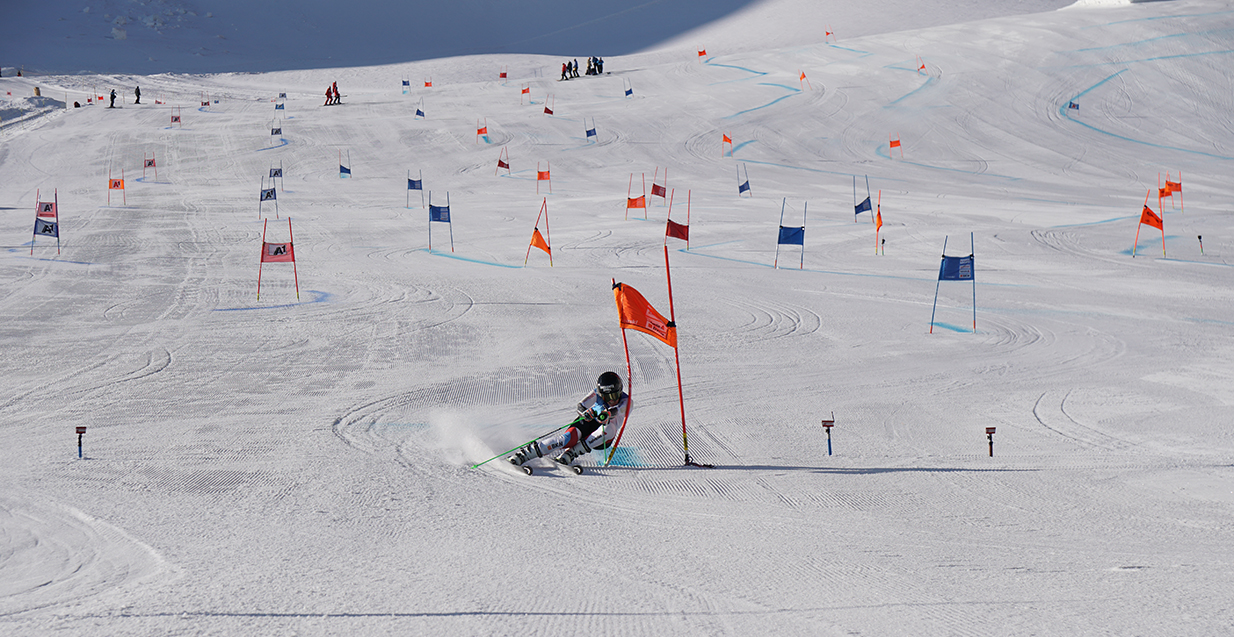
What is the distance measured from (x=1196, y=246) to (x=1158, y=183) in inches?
531

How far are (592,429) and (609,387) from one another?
38 cm

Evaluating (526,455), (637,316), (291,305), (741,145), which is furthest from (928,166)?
(526,455)

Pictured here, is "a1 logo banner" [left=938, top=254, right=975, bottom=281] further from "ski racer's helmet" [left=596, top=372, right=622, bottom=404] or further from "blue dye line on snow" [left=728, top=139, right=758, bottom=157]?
"blue dye line on snow" [left=728, top=139, right=758, bottom=157]

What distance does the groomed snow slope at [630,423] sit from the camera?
16.1 ft

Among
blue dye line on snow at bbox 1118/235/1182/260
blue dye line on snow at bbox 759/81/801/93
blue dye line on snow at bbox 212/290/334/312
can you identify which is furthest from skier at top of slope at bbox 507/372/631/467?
blue dye line on snow at bbox 759/81/801/93

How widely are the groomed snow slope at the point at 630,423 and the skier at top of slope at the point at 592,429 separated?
255mm

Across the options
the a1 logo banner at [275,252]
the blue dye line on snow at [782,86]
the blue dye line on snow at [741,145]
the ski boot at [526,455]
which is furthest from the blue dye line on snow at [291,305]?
the blue dye line on snow at [782,86]

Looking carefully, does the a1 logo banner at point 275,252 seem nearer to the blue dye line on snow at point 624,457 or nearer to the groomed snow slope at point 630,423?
the groomed snow slope at point 630,423

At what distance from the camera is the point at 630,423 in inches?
348

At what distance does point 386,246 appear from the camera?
2042 centimetres

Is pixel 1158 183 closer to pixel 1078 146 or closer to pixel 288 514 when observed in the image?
pixel 1078 146

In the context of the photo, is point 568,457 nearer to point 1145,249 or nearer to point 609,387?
point 609,387

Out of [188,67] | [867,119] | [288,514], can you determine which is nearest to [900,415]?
[288,514]

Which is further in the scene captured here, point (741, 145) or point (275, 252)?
point (741, 145)
